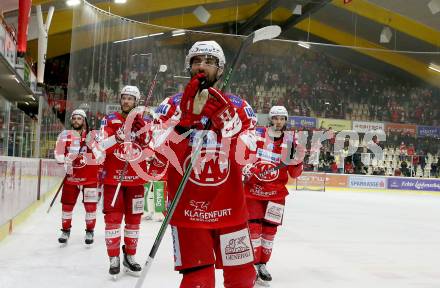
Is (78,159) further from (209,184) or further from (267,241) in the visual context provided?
(209,184)

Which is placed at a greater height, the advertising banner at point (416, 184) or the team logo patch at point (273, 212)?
the team logo patch at point (273, 212)

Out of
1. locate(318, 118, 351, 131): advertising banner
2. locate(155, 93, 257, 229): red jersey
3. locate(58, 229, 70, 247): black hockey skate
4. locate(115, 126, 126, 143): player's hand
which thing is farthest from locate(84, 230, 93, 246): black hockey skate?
locate(318, 118, 351, 131): advertising banner

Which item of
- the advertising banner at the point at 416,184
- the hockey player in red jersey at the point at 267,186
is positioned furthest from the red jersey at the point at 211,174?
the advertising banner at the point at 416,184

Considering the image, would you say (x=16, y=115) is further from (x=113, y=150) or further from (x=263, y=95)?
(x=263, y=95)

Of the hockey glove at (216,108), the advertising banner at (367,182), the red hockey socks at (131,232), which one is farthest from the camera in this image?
the advertising banner at (367,182)

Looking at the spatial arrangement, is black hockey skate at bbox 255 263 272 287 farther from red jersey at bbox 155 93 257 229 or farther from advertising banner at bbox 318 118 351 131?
advertising banner at bbox 318 118 351 131

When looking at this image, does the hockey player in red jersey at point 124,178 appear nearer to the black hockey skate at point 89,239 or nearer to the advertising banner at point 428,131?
the black hockey skate at point 89,239

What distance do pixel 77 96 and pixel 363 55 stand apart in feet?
33.9

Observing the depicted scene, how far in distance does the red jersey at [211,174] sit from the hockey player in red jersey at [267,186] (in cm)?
150

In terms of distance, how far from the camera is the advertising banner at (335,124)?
1633cm

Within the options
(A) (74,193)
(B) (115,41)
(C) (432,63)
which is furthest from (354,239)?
(C) (432,63)

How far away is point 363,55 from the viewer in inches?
671

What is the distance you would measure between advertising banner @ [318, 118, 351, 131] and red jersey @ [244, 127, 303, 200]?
12.8 m

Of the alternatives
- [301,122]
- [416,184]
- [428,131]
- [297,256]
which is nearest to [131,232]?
[297,256]
